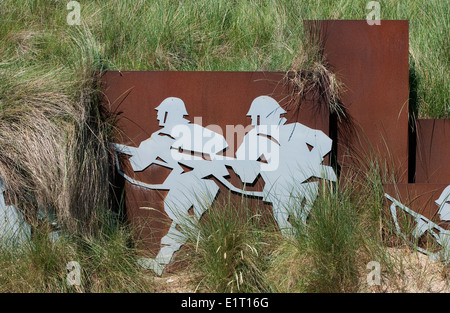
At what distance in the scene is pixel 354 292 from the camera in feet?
13.1

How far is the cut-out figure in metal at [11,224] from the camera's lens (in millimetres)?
4211

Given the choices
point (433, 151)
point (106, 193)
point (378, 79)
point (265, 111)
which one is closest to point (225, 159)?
point (265, 111)

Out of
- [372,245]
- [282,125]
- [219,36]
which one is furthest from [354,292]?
[219,36]

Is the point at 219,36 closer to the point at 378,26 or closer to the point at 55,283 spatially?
the point at 378,26

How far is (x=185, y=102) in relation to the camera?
4.65 meters

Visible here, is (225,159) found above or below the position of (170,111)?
below

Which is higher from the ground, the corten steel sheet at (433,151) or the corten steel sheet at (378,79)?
the corten steel sheet at (378,79)

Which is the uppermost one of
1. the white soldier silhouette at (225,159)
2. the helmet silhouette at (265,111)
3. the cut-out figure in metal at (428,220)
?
the helmet silhouette at (265,111)

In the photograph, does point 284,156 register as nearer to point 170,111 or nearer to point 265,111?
point 265,111

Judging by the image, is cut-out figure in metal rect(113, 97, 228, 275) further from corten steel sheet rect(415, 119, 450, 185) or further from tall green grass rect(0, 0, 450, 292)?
corten steel sheet rect(415, 119, 450, 185)

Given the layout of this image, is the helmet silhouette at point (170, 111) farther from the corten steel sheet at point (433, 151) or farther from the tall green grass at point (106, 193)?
the corten steel sheet at point (433, 151)

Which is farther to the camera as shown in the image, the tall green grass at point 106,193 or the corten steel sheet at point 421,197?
the corten steel sheet at point 421,197

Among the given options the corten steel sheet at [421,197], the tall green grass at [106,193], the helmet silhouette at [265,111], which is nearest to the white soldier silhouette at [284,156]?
the helmet silhouette at [265,111]

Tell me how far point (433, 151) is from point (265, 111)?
158 centimetres
